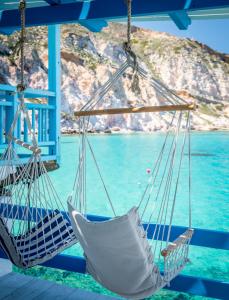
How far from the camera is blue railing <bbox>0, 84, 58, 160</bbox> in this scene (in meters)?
3.10

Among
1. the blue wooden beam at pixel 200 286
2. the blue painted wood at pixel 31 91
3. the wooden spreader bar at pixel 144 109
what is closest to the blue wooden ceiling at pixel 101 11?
the blue painted wood at pixel 31 91

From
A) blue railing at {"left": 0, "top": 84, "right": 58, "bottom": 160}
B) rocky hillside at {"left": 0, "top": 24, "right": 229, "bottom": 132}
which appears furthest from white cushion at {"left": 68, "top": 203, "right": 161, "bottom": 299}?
rocky hillside at {"left": 0, "top": 24, "right": 229, "bottom": 132}

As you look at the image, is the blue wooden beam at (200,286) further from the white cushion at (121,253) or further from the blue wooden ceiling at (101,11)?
Answer: the blue wooden ceiling at (101,11)

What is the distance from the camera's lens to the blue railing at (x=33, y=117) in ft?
10.2

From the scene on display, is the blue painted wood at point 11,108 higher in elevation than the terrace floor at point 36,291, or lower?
higher

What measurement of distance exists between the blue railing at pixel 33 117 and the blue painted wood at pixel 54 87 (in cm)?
1

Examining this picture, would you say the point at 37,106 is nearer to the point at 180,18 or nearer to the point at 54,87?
the point at 54,87

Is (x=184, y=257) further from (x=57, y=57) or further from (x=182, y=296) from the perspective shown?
(x=57, y=57)

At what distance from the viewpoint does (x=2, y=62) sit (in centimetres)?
2445

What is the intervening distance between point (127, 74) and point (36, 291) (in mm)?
38265

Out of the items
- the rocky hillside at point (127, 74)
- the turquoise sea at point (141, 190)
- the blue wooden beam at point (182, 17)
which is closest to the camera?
the blue wooden beam at point (182, 17)

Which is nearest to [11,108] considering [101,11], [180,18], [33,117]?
[33,117]

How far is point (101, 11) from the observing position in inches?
93.2

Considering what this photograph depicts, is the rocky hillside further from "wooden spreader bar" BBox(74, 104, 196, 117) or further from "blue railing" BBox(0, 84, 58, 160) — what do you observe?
"wooden spreader bar" BBox(74, 104, 196, 117)
